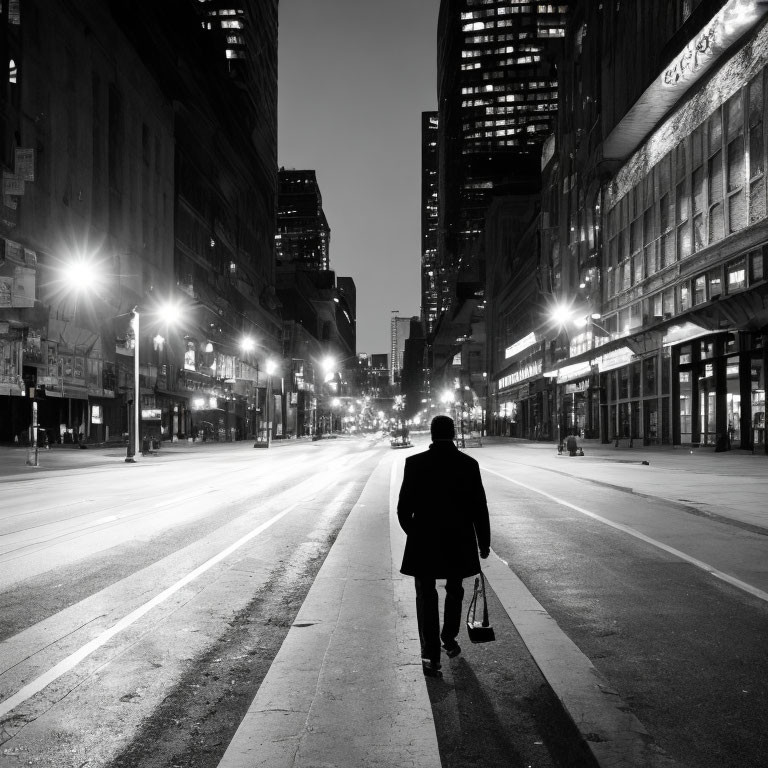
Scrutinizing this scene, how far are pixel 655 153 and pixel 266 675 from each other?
1669 inches

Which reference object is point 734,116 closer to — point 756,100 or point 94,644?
point 756,100

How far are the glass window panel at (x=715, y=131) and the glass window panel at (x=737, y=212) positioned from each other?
3.13 meters

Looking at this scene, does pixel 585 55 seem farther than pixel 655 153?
Yes

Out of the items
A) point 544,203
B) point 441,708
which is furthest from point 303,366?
point 441,708

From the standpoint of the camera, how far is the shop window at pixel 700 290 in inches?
1363

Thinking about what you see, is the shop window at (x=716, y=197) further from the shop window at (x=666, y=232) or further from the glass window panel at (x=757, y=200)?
the shop window at (x=666, y=232)

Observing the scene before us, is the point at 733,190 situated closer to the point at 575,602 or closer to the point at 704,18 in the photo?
the point at 704,18

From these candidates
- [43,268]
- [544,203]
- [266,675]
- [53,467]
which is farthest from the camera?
[544,203]

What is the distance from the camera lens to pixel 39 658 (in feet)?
18.1

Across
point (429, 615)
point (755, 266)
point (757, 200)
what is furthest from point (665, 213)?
point (429, 615)

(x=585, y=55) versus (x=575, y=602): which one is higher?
(x=585, y=55)

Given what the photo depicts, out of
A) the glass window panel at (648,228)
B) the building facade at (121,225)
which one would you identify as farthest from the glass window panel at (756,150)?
the building facade at (121,225)

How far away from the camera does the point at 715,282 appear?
3347 cm

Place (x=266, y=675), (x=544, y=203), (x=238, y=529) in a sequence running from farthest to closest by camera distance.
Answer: (x=544, y=203) < (x=238, y=529) < (x=266, y=675)
